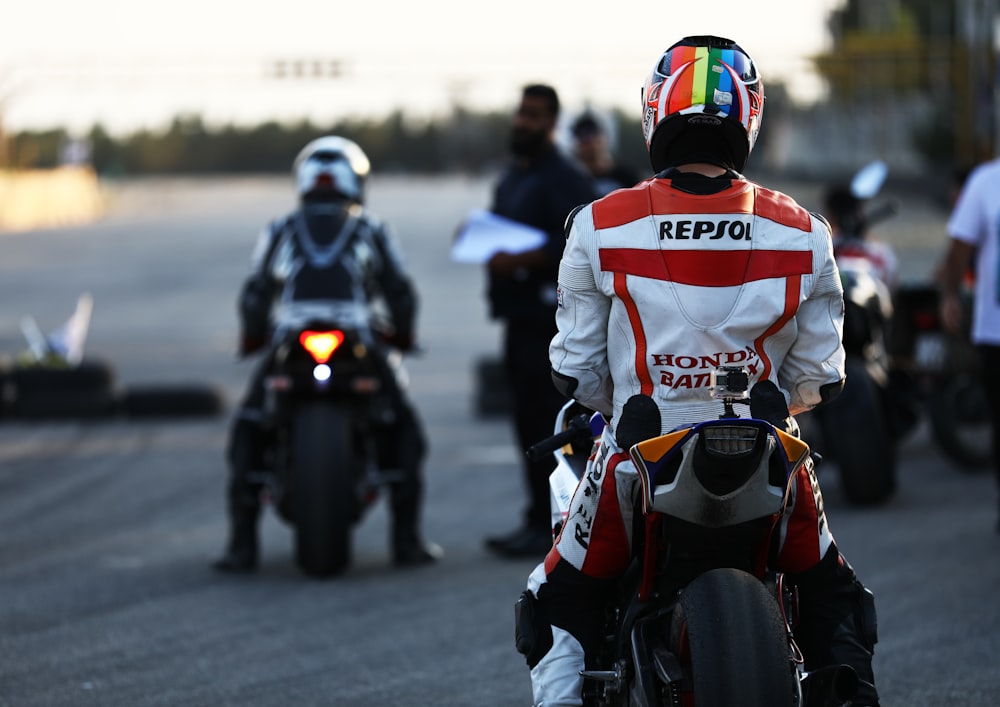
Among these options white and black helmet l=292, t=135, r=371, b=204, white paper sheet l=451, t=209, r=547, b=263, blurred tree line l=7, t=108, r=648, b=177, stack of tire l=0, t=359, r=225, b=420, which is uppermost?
white and black helmet l=292, t=135, r=371, b=204

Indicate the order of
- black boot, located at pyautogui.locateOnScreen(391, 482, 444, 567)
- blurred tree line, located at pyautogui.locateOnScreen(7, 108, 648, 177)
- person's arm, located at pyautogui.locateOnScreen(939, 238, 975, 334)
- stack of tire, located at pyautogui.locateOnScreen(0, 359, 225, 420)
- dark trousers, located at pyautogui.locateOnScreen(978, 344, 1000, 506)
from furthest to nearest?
blurred tree line, located at pyautogui.locateOnScreen(7, 108, 648, 177) < stack of tire, located at pyautogui.locateOnScreen(0, 359, 225, 420) < person's arm, located at pyautogui.locateOnScreen(939, 238, 975, 334) < dark trousers, located at pyautogui.locateOnScreen(978, 344, 1000, 506) < black boot, located at pyautogui.locateOnScreen(391, 482, 444, 567)

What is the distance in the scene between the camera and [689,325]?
401 centimetres

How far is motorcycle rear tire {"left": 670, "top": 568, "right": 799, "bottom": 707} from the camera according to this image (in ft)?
11.9

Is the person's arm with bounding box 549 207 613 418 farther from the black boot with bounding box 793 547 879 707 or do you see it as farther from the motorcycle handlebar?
the black boot with bounding box 793 547 879 707

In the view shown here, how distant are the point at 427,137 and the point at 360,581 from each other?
143 m

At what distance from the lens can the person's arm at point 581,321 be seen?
4.13m

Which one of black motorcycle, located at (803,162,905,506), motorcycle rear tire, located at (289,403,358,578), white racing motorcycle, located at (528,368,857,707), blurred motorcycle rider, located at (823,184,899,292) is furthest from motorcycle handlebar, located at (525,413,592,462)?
blurred motorcycle rider, located at (823,184,899,292)

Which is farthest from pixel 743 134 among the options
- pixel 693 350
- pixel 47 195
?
pixel 47 195

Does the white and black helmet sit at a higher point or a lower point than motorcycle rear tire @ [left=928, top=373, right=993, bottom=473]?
higher

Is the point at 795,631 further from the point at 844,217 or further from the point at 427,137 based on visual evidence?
the point at 427,137

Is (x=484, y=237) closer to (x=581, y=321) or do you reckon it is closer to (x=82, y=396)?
(x=581, y=321)

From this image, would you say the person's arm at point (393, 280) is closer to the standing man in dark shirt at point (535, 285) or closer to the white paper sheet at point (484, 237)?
the standing man in dark shirt at point (535, 285)

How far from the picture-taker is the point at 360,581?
24.9ft

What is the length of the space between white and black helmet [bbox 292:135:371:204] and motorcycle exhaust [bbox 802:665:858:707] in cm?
453
